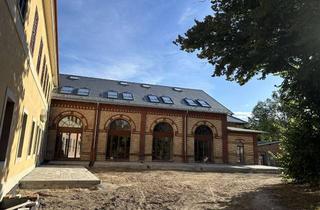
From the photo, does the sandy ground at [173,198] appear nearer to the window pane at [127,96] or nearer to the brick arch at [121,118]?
the brick arch at [121,118]

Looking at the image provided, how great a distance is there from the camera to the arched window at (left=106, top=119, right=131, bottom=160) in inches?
805

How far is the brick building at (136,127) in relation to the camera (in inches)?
774

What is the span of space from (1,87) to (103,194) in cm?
493

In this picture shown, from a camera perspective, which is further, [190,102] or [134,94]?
[190,102]

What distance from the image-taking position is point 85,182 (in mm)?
9297

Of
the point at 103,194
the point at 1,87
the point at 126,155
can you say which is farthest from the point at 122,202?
the point at 126,155

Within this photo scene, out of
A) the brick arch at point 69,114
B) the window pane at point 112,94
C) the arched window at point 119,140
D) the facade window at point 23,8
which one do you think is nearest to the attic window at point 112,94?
the window pane at point 112,94

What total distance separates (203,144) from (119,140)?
7364 mm

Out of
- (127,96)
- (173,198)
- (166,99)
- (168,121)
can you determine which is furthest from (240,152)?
(173,198)

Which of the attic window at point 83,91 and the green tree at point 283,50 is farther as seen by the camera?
the attic window at point 83,91

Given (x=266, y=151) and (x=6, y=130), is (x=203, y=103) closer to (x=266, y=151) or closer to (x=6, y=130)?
(x=266, y=151)

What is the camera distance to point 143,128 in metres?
21.1

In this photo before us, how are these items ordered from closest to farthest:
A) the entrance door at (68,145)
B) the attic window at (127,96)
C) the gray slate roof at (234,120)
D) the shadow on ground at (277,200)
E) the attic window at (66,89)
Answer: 1. the shadow on ground at (277,200)
2. the entrance door at (68,145)
3. the attic window at (66,89)
4. the attic window at (127,96)
5. the gray slate roof at (234,120)

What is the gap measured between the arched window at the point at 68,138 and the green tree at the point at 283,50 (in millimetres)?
13210
